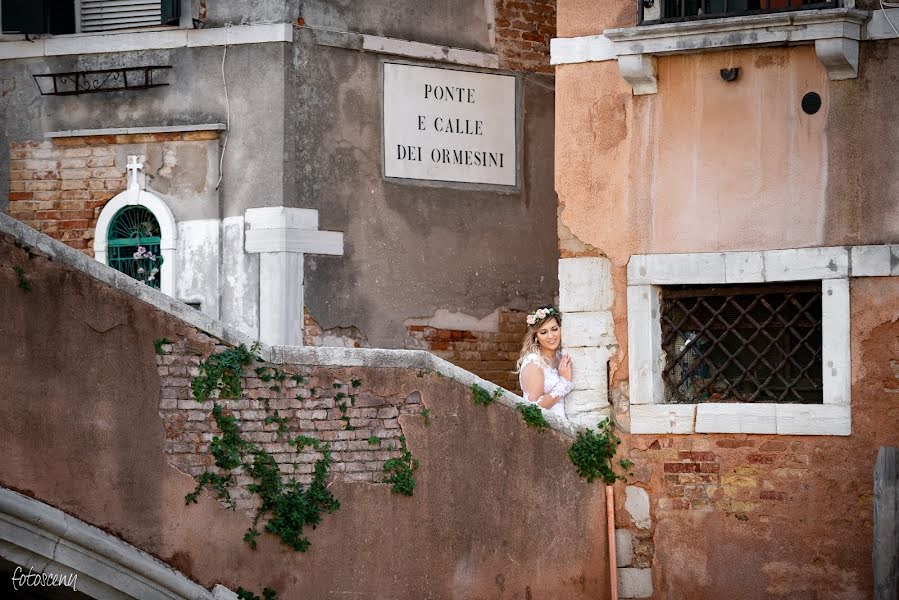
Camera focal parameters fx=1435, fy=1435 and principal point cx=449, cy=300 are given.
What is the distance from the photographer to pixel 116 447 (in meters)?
7.68

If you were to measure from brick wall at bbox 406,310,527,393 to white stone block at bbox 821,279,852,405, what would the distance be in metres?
3.34

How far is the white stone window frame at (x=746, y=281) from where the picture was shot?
27.6ft

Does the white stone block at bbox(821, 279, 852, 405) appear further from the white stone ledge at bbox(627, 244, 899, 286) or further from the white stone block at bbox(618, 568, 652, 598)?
the white stone block at bbox(618, 568, 652, 598)

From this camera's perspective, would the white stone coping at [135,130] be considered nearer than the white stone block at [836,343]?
No

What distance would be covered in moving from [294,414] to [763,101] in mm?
3378

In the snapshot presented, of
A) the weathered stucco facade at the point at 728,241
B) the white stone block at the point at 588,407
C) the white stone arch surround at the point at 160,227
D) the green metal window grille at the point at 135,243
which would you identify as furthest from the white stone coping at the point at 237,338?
the green metal window grille at the point at 135,243

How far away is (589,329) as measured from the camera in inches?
359

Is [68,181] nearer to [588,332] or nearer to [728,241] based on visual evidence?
[588,332]

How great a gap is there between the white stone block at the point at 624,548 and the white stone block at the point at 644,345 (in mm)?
823

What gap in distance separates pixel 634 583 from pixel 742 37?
339cm

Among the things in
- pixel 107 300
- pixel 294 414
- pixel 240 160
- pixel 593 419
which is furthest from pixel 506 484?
pixel 240 160

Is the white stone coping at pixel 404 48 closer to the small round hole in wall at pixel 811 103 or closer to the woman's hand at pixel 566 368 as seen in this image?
the woman's hand at pixel 566 368

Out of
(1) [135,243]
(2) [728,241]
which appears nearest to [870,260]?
(2) [728,241]

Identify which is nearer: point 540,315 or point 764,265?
point 764,265
